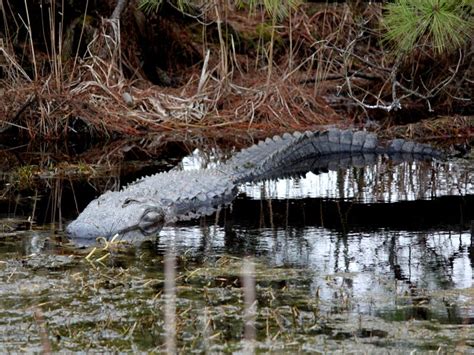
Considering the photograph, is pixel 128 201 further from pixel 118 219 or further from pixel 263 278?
pixel 263 278

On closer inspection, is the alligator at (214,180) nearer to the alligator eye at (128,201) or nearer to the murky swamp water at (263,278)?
the alligator eye at (128,201)

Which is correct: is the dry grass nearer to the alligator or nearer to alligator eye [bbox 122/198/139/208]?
the alligator

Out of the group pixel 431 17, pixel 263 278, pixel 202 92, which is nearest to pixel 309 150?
pixel 431 17

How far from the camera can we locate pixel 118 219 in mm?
6109

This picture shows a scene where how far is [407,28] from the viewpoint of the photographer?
26.9ft

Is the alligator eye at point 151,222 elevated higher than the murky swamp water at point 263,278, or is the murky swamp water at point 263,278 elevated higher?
the alligator eye at point 151,222

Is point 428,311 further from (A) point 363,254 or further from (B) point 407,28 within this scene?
(B) point 407,28

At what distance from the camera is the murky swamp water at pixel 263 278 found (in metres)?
3.98

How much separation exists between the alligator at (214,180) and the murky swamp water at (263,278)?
17 centimetres

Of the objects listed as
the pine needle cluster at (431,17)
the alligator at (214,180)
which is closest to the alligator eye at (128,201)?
the alligator at (214,180)

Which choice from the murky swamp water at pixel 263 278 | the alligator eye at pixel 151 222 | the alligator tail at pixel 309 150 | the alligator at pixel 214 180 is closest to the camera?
the murky swamp water at pixel 263 278

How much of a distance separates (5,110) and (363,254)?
5515mm

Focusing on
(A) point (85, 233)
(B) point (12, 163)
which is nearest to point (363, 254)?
(A) point (85, 233)

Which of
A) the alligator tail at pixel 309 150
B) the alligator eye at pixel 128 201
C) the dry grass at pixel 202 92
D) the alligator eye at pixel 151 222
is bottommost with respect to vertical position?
the alligator eye at pixel 151 222
